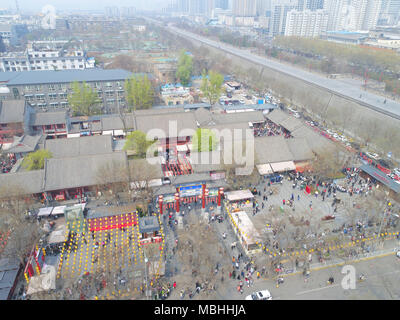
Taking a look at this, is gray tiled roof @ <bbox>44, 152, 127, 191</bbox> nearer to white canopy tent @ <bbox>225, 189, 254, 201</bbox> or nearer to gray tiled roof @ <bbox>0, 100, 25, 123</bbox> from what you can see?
white canopy tent @ <bbox>225, 189, 254, 201</bbox>

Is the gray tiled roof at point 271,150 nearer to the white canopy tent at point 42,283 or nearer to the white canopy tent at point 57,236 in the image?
the white canopy tent at point 57,236

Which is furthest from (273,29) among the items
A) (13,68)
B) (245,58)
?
(13,68)

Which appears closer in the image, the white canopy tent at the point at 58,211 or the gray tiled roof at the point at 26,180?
the white canopy tent at the point at 58,211

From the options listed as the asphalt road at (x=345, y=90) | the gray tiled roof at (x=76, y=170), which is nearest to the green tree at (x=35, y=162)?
the gray tiled roof at (x=76, y=170)

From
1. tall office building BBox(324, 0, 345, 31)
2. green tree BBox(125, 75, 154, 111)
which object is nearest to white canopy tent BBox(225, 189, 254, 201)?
→ green tree BBox(125, 75, 154, 111)

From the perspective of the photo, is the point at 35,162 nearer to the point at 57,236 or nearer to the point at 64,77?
the point at 57,236

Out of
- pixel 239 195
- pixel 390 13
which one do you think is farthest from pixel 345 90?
pixel 390 13
